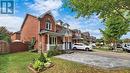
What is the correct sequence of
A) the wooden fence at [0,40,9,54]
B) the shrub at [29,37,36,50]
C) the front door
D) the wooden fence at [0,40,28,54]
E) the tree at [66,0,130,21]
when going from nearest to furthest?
1. the tree at [66,0,130,21]
2. the wooden fence at [0,40,9,54]
3. the wooden fence at [0,40,28,54]
4. the shrub at [29,37,36,50]
5. the front door

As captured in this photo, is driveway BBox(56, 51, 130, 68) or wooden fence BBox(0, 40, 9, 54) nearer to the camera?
driveway BBox(56, 51, 130, 68)

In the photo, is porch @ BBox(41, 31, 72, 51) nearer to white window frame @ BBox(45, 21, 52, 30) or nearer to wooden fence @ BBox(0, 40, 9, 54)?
white window frame @ BBox(45, 21, 52, 30)

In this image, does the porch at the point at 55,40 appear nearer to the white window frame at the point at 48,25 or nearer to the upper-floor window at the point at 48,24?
the white window frame at the point at 48,25

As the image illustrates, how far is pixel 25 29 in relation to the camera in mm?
45219

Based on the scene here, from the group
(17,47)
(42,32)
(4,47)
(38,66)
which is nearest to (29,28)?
(17,47)

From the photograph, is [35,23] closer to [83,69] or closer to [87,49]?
[87,49]

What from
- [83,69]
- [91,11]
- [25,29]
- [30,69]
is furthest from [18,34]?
[91,11]

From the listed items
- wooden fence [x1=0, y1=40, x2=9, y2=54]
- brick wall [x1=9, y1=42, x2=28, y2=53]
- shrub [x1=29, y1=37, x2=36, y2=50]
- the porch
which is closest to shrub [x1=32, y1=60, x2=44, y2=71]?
the porch

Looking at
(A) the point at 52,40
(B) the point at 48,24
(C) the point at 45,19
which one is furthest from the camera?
(B) the point at 48,24

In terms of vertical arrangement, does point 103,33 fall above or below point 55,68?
above

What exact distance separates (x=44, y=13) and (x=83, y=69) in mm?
24073

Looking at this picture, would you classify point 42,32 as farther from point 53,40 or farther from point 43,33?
point 53,40

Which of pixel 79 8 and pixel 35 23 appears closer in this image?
pixel 79 8

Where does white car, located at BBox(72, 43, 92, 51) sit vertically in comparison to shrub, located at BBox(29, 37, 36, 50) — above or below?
below
